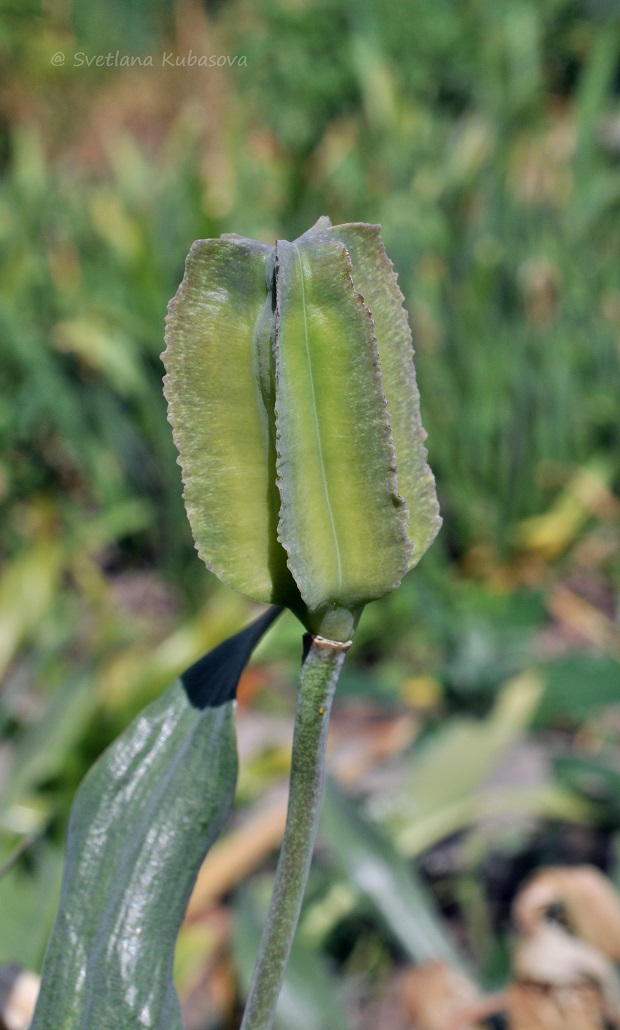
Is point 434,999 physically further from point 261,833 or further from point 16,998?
point 261,833

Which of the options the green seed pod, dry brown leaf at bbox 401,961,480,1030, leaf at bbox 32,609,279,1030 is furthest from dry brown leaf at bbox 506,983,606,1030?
the green seed pod

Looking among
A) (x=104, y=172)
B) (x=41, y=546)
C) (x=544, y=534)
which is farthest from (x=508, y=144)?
(x=104, y=172)

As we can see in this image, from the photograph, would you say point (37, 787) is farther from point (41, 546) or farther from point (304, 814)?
point (304, 814)

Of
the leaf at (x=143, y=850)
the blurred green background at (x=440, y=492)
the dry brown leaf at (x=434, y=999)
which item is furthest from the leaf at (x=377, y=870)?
the leaf at (x=143, y=850)

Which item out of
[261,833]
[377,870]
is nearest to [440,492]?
[261,833]

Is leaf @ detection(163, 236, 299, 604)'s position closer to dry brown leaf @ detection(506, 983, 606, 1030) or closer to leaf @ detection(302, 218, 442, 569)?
leaf @ detection(302, 218, 442, 569)

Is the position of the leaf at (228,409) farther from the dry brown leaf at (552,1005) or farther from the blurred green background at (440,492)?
the blurred green background at (440,492)
